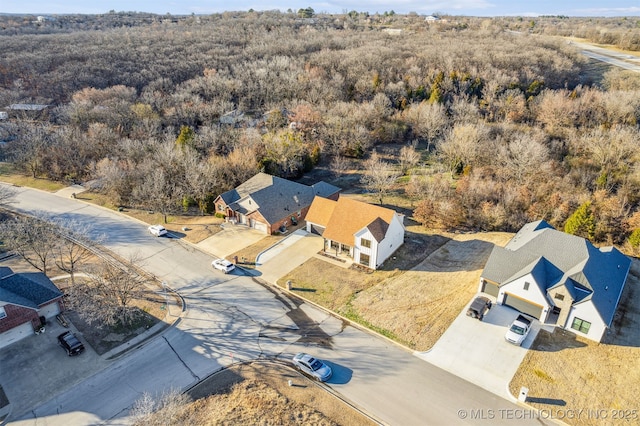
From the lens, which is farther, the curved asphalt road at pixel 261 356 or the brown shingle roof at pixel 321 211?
the brown shingle roof at pixel 321 211

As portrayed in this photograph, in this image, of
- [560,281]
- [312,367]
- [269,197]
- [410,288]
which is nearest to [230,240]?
[269,197]

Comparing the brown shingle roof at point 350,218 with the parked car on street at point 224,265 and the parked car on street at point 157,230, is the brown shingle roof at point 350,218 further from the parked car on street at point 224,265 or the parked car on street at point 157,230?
the parked car on street at point 157,230

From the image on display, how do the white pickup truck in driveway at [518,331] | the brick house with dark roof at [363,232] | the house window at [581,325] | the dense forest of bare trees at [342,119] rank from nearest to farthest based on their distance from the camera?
the white pickup truck in driveway at [518,331], the house window at [581,325], the brick house with dark roof at [363,232], the dense forest of bare trees at [342,119]

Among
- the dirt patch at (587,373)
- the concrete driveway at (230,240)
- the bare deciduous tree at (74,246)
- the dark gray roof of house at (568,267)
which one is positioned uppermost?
the dark gray roof of house at (568,267)

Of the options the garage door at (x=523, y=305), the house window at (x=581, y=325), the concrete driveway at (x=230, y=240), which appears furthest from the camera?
the concrete driveway at (x=230, y=240)

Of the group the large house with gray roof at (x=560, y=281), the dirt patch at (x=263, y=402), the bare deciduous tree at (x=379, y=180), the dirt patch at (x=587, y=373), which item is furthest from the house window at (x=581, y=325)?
the bare deciduous tree at (x=379, y=180)

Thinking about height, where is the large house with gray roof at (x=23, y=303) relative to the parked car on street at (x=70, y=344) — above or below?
above

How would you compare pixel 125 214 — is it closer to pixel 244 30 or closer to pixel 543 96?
pixel 543 96
